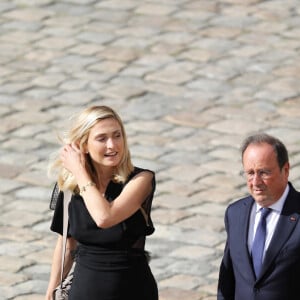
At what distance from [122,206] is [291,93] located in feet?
19.3

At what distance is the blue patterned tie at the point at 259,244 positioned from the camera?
17.9 feet

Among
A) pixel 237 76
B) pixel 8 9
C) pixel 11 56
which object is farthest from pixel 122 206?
pixel 8 9

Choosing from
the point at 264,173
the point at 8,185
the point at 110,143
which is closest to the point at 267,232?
the point at 264,173

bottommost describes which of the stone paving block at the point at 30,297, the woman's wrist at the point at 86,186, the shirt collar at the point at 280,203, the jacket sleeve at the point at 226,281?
the stone paving block at the point at 30,297

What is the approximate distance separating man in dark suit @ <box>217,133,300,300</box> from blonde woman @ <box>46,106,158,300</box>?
0.58 m

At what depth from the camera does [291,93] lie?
1145cm

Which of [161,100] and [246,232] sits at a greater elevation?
[246,232]

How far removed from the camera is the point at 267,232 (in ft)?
17.9

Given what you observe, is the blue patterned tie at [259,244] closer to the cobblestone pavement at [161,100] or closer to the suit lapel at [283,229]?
the suit lapel at [283,229]

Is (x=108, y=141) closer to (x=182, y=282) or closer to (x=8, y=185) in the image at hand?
(x=182, y=282)

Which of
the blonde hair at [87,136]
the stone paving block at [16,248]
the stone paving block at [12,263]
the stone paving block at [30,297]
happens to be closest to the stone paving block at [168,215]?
the stone paving block at [16,248]

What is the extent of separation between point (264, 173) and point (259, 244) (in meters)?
0.35

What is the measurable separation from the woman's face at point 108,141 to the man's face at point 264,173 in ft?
2.53

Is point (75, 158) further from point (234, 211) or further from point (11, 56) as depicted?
point (11, 56)
